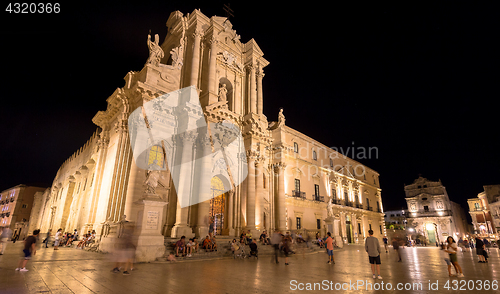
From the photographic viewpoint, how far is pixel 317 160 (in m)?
33.8

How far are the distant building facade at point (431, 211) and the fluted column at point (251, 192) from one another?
5142 centimetres

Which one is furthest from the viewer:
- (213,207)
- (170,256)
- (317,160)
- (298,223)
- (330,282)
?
(317,160)

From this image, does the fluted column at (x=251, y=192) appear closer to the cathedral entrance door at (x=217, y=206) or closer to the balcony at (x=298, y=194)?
the cathedral entrance door at (x=217, y=206)

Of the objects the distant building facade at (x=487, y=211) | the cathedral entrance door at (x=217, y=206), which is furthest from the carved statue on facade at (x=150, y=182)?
the distant building facade at (x=487, y=211)

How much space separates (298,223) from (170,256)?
64.3 feet

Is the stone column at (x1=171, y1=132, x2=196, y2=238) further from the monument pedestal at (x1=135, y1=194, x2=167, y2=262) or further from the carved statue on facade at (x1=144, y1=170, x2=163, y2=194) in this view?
the carved statue on facade at (x1=144, y1=170, x2=163, y2=194)

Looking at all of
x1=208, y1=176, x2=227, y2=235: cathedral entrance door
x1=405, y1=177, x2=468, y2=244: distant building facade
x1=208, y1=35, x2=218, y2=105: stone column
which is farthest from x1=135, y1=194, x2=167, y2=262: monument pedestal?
x1=405, y1=177, x2=468, y2=244: distant building facade

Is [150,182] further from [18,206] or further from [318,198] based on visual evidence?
[18,206]

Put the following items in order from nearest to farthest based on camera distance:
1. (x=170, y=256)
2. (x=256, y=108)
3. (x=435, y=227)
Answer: (x=170, y=256) < (x=256, y=108) < (x=435, y=227)

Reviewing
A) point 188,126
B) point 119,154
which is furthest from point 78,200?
point 188,126

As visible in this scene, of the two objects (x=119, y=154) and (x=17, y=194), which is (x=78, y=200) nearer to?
(x=119, y=154)

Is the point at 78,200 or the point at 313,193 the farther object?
the point at 313,193

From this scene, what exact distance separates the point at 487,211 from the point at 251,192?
6016 centimetres

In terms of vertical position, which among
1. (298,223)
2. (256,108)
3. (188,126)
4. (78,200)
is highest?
(256,108)
